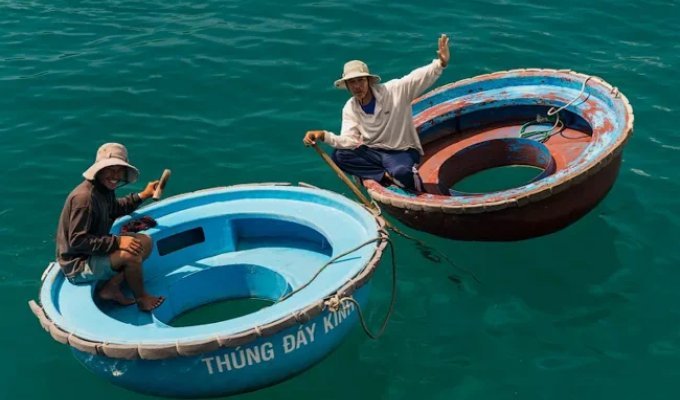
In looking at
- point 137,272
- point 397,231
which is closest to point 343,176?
point 397,231

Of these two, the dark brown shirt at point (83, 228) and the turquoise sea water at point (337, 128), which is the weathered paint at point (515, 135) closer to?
the turquoise sea water at point (337, 128)

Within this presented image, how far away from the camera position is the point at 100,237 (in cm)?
616

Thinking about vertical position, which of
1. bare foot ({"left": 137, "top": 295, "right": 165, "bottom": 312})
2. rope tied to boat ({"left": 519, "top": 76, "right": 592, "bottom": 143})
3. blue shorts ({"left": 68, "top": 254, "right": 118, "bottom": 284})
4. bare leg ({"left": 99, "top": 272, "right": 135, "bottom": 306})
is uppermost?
rope tied to boat ({"left": 519, "top": 76, "right": 592, "bottom": 143})

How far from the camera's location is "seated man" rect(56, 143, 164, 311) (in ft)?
19.8

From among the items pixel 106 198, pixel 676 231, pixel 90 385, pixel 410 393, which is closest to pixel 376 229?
pixel 410 393

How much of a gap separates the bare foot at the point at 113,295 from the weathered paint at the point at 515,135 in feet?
7.91

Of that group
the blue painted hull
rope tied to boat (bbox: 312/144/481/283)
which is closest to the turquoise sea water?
rope tied to boat (bbox: 312/144/481/283)

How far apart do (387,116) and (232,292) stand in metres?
2.24

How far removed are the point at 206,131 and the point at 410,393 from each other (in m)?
4.86

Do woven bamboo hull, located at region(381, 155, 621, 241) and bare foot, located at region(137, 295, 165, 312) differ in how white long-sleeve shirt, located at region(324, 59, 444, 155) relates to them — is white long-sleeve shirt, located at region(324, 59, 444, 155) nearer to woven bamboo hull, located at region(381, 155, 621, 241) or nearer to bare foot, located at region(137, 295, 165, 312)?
woven bamboo hull, located at region(381, 155, 621, 241)

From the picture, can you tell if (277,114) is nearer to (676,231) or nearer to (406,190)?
(406,190)

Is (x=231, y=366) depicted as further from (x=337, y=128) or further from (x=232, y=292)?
(x=337, y=128)

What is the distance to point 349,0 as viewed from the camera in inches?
493

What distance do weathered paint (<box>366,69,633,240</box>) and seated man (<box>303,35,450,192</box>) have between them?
0.77ft
